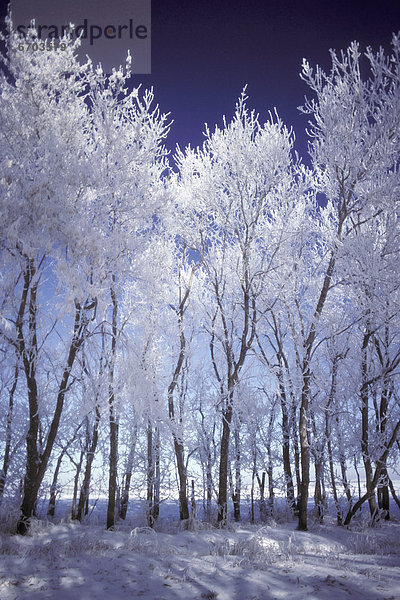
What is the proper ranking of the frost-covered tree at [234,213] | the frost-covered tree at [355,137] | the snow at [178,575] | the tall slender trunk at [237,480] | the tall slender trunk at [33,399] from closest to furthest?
the snow at [178,575] → the tall slender trunk at [33,399] → the frost-covered tree at [355,137] → the frost-covered tree at [234,213] → the tall slender trunk at [237,480]

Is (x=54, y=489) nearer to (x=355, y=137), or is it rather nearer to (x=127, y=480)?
(x=127, y=480)

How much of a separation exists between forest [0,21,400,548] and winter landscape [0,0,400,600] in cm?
6

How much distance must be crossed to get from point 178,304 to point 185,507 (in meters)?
5.93

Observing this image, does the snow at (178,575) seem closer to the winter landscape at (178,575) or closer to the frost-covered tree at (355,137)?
the winter landscape at (178,575)

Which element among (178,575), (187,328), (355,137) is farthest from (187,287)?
(178,575)

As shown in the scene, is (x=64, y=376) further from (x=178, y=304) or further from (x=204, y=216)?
(x=204, y=216)

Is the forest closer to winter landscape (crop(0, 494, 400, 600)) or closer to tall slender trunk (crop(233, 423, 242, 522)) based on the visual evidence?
tall slender trunk (crop(233, 423, 242, 522))

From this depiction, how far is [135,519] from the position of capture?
36.0ft

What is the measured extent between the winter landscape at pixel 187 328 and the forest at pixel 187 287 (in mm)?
61

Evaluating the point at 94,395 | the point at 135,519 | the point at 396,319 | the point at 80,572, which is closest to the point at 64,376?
the point at 94,395

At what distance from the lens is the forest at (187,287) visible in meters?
6.99

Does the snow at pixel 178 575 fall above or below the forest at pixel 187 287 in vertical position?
below

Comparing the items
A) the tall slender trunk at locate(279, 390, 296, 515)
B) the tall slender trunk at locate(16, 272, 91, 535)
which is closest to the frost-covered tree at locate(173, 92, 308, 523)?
the tall slender trunk at locate(279, 390, 296, 515)

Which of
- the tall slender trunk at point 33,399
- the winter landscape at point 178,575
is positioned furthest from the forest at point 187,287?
the winter landscape at point 178,575
